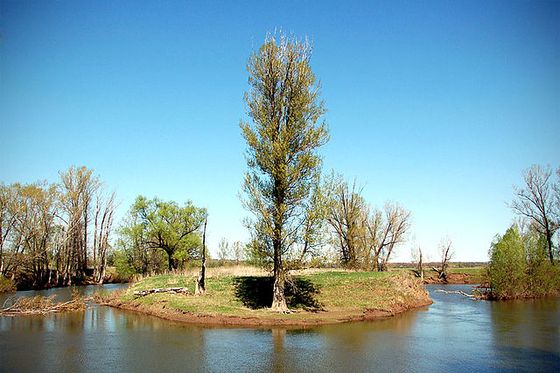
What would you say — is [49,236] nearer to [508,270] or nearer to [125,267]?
[125,267]

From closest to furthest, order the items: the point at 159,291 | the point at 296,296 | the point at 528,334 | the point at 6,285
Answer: the point at 528,334 < the point at 296,296 < the point at 159,291 < the point at 6,285

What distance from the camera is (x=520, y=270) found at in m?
33.5

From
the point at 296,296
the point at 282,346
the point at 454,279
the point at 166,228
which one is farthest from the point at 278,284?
the point at 454,279

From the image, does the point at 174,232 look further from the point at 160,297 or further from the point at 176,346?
the point at 176,346

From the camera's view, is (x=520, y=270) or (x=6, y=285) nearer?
(x=520, y=270)

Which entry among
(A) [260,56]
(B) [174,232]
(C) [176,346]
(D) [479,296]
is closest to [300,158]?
(A) [260,56]

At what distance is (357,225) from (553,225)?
67.3 feet

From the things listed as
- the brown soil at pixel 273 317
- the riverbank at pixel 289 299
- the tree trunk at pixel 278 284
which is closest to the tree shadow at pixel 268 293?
the riverbank at pixel 289 299

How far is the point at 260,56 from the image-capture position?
23734mm

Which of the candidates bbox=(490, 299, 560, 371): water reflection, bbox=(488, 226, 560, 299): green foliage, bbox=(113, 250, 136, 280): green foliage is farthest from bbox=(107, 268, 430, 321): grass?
bbox=(113, 250, 136, 280): green foliage

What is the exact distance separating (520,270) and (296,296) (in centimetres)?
2010

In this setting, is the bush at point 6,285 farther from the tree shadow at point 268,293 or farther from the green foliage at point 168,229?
the tree shadow at point 268,293

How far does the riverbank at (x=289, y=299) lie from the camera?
21.8 m

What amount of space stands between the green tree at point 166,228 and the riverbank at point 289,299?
61.7 ft
